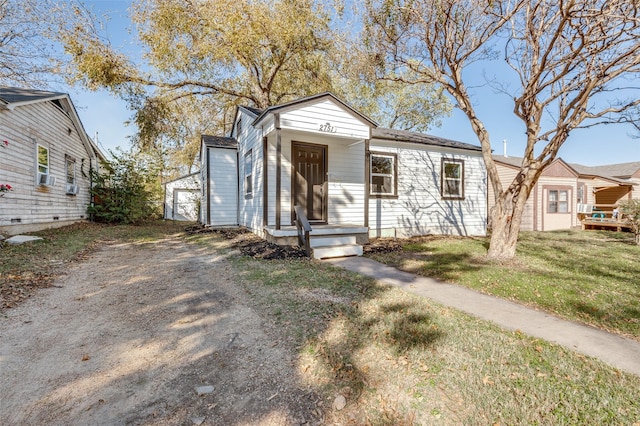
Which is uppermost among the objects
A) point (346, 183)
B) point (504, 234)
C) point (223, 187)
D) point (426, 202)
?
point (223, 187)

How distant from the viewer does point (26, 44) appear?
12.8 metres

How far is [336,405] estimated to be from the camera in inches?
76.9

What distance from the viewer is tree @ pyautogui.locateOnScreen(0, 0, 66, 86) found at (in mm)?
12266

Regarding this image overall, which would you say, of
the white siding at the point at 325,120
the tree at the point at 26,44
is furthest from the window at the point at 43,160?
the white siding at the point at 325,120

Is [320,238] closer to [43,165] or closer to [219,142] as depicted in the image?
[219,142]

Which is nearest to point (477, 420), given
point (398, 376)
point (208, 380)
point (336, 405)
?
point (398, 376)

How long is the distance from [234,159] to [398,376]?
11468 mm

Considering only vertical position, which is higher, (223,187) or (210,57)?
(210,57)

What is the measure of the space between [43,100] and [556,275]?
14.7 metres

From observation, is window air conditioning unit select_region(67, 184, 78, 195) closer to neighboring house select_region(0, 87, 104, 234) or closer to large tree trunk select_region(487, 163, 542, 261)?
neighboring house select_region(0, 87, 104, 234)

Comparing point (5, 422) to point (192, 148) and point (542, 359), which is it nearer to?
point (542, 359)

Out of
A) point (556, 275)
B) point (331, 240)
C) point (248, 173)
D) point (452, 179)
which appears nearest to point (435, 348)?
point (556, 275)

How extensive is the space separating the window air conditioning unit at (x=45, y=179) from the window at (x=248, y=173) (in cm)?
650

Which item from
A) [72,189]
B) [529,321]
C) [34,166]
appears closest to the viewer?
[529,321]
